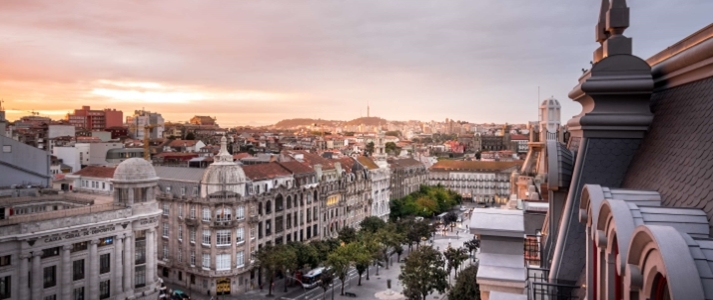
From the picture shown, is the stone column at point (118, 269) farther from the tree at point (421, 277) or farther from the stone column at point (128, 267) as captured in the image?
the tree at point (421, 277)

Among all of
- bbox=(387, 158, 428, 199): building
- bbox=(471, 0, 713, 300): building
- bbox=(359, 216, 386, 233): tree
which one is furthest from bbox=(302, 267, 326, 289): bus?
bbox=(471, 0, 713, 300): building

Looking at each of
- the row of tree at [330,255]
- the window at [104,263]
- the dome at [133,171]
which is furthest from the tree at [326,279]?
the window at [104,263]

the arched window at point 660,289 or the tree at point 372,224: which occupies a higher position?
the arched window at point 660,289

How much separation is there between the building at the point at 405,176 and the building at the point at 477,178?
34.5ft

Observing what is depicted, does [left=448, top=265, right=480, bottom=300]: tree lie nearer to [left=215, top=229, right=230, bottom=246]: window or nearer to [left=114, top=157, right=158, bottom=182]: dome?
[left=215, top=229, right=230, bottom=246]: window

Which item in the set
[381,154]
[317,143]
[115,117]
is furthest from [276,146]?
[115,117]

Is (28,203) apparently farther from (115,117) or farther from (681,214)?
(115,117)

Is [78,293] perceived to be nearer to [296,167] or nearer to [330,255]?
[330,255]

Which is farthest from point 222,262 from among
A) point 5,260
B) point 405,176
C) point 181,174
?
point 405,176

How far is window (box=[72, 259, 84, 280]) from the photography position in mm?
31828

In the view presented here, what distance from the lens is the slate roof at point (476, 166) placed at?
106m

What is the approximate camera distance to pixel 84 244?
32406 mm

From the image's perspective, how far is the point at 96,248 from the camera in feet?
108

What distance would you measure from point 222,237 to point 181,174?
962 cm
